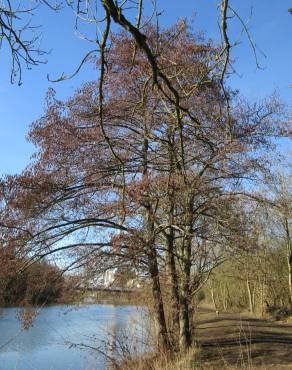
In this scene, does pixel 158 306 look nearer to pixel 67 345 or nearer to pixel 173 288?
pixel 173 288

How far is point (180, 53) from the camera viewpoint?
12008mm

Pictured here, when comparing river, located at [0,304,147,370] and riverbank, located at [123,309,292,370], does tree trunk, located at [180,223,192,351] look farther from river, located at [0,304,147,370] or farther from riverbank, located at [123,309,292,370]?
river, located at [0,304,147,370]

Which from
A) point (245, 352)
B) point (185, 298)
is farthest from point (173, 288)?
point (245, 352)

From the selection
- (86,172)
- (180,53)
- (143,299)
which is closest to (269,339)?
(143,299)

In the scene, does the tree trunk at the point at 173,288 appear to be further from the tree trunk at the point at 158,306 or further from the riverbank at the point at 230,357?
the riverbank at the point at 230,357

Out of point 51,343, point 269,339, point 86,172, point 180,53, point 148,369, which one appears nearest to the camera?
point 148,369

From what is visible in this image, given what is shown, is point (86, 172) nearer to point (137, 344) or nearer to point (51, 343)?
point (137, 344)

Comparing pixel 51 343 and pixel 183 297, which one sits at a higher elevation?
pixel 183 297

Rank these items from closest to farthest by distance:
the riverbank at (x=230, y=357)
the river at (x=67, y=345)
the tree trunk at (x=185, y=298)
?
the riverbank at (x=230, y=357)
the tree trunk at (x=185, y=298)
the river at (x=67, y=345)

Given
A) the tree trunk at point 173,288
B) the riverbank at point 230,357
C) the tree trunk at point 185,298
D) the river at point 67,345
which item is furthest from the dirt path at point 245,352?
the river at point 67,345

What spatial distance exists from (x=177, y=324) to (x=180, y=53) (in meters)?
6.79

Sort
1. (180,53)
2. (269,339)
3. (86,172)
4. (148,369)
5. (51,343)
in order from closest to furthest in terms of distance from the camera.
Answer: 1. (148,369)
2. (180,53)
3. (86,172)
4. (269,339)
5. (51,343)

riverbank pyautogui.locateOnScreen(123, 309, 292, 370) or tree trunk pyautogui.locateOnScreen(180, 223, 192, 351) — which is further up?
tree trunk pyautogui.locateOnScreen(180, 223, 192, 351)

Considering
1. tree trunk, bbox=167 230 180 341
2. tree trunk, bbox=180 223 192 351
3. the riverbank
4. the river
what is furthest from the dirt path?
the river
